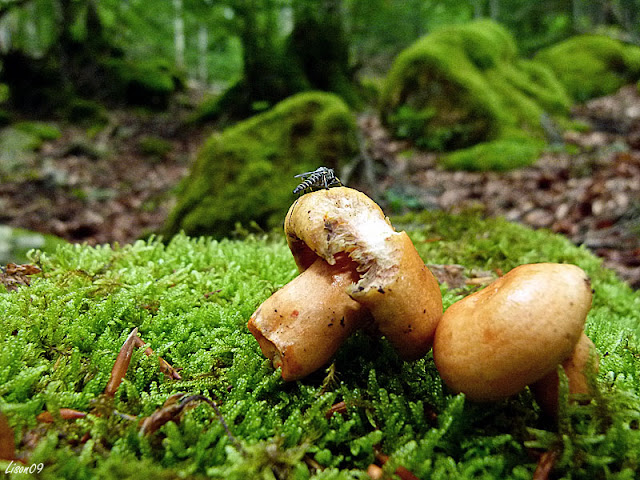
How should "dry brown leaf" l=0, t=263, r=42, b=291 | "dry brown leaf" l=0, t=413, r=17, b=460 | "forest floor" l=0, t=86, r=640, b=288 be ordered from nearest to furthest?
"dry brown leaf" l=0, t=413, r=17, b=460, "dry brown leaf" l=0, t=263, r=42, b=291, "forest floor" l=0, t=86, r=640, b=288

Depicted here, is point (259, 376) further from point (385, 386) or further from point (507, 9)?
point (507, 9)

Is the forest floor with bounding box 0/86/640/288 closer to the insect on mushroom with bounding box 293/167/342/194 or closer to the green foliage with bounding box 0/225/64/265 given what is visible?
the green foliage with bounding box 0/225/64/265

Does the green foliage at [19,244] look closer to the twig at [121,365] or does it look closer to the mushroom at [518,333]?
the twig at [121,365]

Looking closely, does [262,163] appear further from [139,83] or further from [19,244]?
[139,83]

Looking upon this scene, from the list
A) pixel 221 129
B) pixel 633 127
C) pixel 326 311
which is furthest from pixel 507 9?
pixel 326 311

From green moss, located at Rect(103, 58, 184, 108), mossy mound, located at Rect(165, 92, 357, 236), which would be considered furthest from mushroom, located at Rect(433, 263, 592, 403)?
green moss, located at Rect(103, 58, 184, 108)

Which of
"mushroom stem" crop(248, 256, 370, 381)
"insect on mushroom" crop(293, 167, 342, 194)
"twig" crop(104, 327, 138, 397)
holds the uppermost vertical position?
"insect on mushroom" crop(293, 167, 342, 194)

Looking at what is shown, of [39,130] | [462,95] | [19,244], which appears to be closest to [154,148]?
[39,130]
